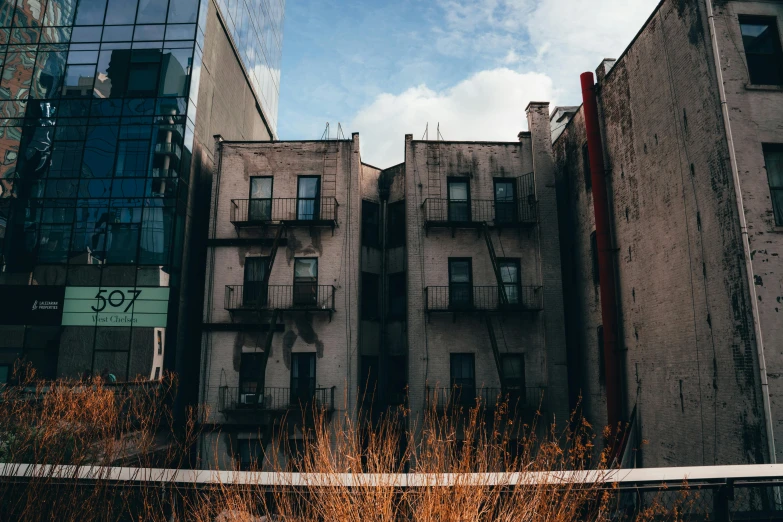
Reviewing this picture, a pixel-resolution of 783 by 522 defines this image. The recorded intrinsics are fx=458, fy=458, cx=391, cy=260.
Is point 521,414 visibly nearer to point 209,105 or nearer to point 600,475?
point 600,475

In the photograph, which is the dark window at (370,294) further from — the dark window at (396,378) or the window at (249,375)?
the window at (249,375)

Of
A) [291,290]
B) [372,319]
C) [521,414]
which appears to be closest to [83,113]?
[291,290]

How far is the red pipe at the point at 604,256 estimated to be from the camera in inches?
572

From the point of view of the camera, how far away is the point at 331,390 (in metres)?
16.6

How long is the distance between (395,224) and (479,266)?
4.22 metres

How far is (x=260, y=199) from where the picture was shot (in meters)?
18.3

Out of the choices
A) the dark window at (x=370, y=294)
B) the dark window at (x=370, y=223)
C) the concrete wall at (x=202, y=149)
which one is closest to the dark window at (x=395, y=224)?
the dark window at (x=370, y=223)

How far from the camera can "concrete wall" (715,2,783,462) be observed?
9.81m

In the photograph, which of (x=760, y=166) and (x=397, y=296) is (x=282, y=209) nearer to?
(x=397, y=296)

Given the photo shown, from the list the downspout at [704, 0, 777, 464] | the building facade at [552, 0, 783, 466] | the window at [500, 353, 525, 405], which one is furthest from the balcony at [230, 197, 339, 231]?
the downspout at [704, 0, 777, 464]

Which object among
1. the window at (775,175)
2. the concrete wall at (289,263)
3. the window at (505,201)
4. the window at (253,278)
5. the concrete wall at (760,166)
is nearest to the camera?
the concrete wall at (760,166)

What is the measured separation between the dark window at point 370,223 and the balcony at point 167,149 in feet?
25.9

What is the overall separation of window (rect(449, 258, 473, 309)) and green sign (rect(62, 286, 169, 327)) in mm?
11084

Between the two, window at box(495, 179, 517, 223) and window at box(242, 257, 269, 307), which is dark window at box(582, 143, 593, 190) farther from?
window at box(242, 257, 269, 307)
